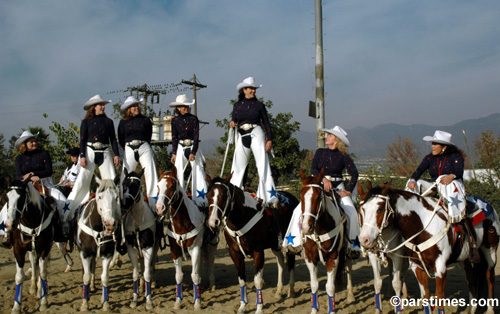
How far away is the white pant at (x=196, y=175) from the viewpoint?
7.87 m

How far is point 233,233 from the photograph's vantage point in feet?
21.5

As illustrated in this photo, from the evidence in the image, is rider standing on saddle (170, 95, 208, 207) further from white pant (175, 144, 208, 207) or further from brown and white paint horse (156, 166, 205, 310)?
brown and white paint horse (156, 166, 205, 310)

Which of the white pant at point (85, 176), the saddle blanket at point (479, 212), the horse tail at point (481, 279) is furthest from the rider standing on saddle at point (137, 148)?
the horse tail at point (481, 279)

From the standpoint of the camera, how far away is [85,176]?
751cm

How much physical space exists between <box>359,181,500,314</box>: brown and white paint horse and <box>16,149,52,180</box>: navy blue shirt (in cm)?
594

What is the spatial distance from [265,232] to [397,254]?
2146 millimetres

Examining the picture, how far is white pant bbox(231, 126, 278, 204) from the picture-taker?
23.9 ft

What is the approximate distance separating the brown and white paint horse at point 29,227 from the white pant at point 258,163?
129 inches

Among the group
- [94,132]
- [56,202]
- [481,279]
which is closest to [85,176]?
[56,202]

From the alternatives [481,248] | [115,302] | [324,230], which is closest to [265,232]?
[324,230]

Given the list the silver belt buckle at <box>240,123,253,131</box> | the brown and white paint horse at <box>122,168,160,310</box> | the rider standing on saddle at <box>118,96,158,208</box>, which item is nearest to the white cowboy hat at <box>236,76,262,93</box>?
the silver belt buckle at <box>240,123,253,131</box>

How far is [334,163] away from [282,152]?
14362 millimetres

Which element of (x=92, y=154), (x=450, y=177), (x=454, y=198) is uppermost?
(x=92, y=154)

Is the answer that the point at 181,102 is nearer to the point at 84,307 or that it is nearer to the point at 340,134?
the point at 340,134
